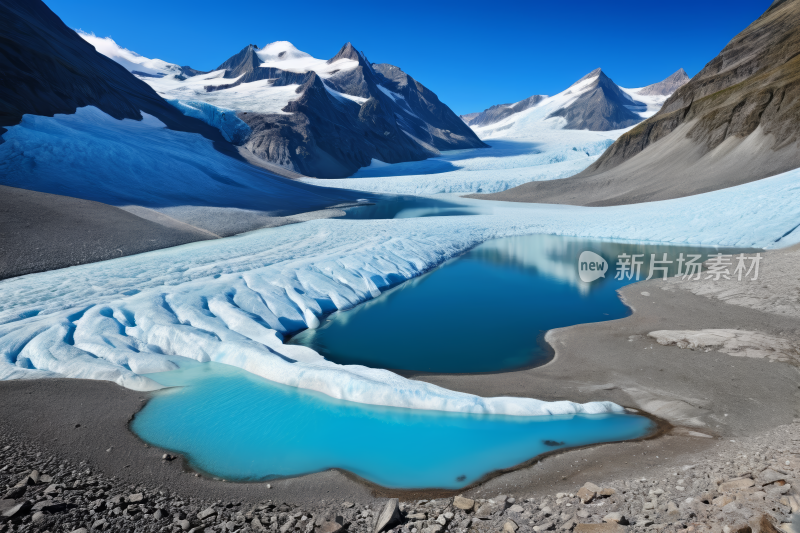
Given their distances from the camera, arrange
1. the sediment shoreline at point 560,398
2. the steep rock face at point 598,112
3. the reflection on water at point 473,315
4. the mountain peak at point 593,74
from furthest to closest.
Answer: the mountain peak at point 593,74 < the steep rock face at point 598,112 < the reflection on water at point 473,315 < the sediment shoreline at point 560,398

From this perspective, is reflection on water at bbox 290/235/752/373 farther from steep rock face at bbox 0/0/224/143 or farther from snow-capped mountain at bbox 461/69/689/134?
snow-capped mountain at bbox 461/69/689/134

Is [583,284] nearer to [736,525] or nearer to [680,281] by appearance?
[680,281]

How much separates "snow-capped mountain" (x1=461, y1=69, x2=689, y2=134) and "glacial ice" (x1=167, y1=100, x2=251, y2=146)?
84.9 m

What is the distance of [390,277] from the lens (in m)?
12.1

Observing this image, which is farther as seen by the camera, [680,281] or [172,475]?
[680,281]

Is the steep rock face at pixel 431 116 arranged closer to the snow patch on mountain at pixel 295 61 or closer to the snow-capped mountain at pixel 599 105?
the snow patch on mountain at pixel 295 61

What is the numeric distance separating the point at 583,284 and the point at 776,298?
12.9ft

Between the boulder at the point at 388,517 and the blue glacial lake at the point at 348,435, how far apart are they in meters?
0.75

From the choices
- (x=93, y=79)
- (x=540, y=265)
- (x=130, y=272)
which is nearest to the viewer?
(x=130, y=272)

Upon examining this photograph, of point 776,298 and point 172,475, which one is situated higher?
point 776,298

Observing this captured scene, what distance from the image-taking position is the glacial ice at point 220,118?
152ft

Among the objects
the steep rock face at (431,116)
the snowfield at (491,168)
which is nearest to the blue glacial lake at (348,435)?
the snowfield at (491,168)

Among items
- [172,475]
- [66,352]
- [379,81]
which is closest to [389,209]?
[66,352]

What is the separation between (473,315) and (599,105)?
4836 inches
